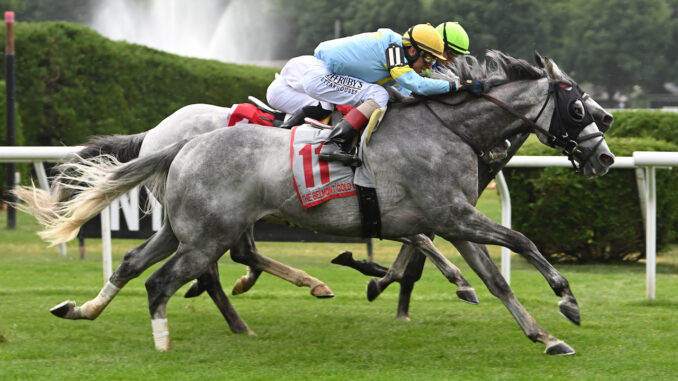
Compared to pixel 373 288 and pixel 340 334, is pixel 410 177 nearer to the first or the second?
pixel 340 334

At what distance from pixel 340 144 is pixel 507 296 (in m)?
1.19

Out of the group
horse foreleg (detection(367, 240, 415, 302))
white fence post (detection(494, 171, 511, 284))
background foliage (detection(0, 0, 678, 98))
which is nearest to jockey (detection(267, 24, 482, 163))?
horse foreleg (detection(367, 240, 415, 302))

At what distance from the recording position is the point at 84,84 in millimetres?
13531

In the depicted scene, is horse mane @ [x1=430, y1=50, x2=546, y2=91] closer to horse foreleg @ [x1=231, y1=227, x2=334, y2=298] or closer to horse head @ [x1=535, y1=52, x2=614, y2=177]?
horse head @ [x1=535, y1=52, x2=614, y2=177]

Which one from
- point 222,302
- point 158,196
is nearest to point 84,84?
point 158,196

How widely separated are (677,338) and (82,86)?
9575mm

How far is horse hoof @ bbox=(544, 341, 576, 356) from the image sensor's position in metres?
5.27

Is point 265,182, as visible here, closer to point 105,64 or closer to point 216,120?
point 216,120

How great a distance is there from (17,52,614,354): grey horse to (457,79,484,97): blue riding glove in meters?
0.05

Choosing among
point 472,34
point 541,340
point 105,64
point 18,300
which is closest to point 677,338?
point 541,340

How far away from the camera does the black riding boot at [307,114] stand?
6066 millimetres

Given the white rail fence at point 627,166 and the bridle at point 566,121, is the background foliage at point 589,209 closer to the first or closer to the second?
the white rail fence at point 627,166

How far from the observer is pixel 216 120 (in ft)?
21.7

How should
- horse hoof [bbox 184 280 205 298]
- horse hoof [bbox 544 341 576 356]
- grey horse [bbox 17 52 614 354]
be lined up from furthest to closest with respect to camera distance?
horse hoof [bbox 184 280 205 298] < grey horse [bbox 17 52 614 354] < horse hoof [bbox 544 341 576 356]
